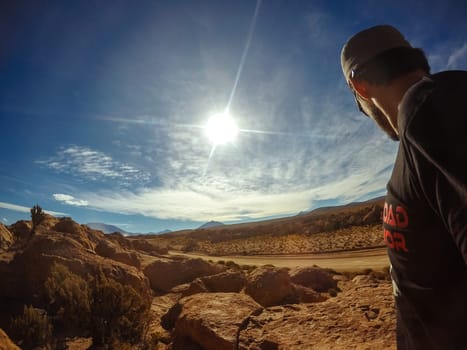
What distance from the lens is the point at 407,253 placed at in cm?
87

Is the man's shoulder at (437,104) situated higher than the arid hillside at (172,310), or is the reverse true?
the man's shoulder at (437,104)

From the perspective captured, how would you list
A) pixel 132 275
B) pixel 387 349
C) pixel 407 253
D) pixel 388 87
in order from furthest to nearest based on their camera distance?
pixel 132 275 < pixel 387 349 < pixel 388 87 < pixel 407 253

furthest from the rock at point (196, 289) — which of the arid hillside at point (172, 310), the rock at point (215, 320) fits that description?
the rock at point (215, 320)

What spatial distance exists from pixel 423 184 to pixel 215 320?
4265 millimetres

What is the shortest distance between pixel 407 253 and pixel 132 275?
28.1 ft

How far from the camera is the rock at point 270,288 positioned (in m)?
7.25

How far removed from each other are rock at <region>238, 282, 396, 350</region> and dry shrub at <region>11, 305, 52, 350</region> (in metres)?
3.99

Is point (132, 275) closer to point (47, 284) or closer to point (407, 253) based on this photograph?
point (47, 284)

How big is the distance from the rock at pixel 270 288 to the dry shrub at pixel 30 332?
493 cm

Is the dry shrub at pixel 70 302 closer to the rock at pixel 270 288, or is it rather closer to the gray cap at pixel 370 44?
the rock at pixel 270 288

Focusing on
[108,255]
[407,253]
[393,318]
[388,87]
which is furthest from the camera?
[108,255]

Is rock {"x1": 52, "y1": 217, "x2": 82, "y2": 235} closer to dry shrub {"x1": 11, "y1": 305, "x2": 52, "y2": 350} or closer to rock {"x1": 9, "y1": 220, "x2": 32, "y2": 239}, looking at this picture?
dry shrub {"x1": 11, "y1": 305, "x2": 52, "y2": 350}

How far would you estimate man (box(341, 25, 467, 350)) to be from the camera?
2.00 ft

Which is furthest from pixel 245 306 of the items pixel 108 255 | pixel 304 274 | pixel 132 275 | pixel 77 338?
pixel 108 255
